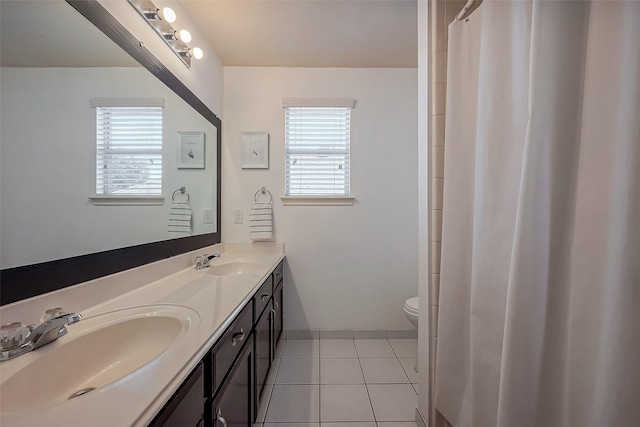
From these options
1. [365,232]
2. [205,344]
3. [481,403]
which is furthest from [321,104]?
[481,403]

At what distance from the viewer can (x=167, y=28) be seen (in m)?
1.26

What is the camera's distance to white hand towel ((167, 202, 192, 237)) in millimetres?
1321

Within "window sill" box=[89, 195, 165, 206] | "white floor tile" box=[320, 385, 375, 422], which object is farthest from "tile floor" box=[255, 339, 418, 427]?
"window sill" box=[89, 195, 165, 206]

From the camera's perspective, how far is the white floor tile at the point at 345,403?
1.27 meters

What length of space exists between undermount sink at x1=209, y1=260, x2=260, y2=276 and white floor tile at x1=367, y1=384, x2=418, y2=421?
1109 millimetres

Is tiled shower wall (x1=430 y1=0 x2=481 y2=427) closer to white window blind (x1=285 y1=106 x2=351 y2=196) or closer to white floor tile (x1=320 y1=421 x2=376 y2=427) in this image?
white floor tile (x1=320 y1=421 x2=376 y2=427)

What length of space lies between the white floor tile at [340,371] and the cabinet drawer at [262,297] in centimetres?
72

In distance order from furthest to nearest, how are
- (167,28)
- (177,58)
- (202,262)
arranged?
(202,262) → (177,58) → (167,28)

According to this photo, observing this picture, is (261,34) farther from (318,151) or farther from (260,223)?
(260,223)

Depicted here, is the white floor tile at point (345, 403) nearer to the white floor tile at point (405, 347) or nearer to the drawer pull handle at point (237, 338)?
the white floor tile at point (405, 347)

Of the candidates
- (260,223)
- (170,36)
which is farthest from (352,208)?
(170,36)

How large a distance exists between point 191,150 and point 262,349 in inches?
52.8

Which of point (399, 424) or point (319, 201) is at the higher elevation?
point (319, 201)

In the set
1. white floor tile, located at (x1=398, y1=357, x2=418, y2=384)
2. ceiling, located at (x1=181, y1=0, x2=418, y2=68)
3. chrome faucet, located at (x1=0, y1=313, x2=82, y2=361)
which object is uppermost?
ceiling, located at (x1=181, y1=0, x2=418, y2=68)
